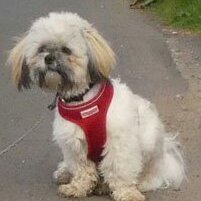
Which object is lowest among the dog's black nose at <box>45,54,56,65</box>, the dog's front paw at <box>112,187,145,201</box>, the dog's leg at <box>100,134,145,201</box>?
the dog's front paw at <box>112,187,145,201</box>

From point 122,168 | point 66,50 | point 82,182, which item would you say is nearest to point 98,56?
point 66,50

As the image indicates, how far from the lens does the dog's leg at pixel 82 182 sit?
6336 mm

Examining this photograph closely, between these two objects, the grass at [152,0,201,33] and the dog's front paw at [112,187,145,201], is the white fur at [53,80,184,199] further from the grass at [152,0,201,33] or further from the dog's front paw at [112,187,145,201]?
the grass at [152,0,201,33]

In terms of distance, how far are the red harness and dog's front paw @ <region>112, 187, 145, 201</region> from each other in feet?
1.20

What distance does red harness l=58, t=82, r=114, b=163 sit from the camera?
6.05 metres

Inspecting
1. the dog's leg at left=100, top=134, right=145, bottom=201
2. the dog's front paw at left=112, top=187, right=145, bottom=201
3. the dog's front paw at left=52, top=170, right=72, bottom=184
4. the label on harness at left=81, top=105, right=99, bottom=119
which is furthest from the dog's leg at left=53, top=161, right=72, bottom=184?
the label on harness at left=81, top=105, right=99, bottom=119

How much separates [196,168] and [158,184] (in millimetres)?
477

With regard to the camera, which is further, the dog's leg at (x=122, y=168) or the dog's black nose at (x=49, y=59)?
the dog's leg at (x=122, y=168)

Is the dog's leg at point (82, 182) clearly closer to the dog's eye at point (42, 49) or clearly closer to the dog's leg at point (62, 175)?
the dog's leg at point (62, 175)

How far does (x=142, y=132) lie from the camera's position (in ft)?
20.8

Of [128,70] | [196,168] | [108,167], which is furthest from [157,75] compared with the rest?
[108,167]

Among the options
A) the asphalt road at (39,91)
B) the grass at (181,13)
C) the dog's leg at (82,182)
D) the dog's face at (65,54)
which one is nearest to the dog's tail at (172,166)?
the asphalt road at (39,91)

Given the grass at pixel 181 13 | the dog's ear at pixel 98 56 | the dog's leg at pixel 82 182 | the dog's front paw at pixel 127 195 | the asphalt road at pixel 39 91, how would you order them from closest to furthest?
1. the dog's ear at pixel 98 56
2. the dog's front paw at pixel 127 195
3. the dog's leg at pixel 82 182
4. the asphalt road at pixel 39 91
5. the grass at pixel 181 13

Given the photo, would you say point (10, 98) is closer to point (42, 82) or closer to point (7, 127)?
point (7, 127)
